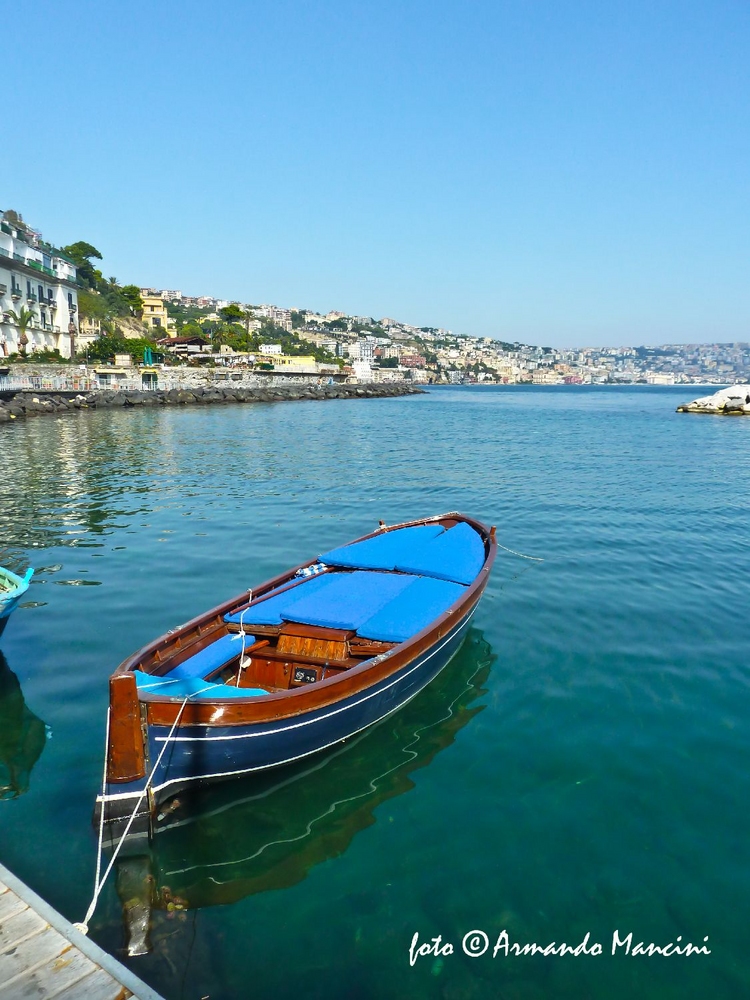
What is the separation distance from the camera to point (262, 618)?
10.0 metres

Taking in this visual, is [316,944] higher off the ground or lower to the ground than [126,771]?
lower

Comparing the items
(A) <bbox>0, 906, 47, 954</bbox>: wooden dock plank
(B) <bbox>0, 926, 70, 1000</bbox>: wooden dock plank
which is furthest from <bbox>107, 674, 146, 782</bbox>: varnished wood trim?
(B) <bbox>0, 926, 70, 1000</bbox>: wooden dock plank

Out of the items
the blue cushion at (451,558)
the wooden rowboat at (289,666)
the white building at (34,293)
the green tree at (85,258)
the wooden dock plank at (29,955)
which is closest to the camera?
the wooden dock plank at (29,955)

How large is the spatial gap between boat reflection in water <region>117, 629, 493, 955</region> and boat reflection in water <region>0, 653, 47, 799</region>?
7.45 feet

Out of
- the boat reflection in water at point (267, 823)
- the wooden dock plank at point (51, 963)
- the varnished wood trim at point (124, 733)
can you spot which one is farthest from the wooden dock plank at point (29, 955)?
the varnished wood trim at point (124, 733)

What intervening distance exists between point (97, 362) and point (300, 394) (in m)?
31.1

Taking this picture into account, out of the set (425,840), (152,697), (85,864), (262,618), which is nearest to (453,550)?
(262,618)

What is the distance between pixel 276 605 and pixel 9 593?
14.2 ft

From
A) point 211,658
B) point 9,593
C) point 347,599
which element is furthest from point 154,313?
point 211,658

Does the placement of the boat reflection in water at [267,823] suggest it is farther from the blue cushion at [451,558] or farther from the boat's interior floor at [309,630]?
the blue cushion at [451,558]

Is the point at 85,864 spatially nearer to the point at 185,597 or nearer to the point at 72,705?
the point at 72,705

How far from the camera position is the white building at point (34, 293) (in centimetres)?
7069

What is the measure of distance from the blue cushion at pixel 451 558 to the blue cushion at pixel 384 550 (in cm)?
21

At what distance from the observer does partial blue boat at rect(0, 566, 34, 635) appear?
10484 millimetres
